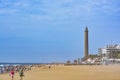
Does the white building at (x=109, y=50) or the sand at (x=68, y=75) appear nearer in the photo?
the sand at (x=68, y=75)

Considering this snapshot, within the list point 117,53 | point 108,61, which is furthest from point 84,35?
point 108,61

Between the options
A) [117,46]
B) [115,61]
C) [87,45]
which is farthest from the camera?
[117,46]

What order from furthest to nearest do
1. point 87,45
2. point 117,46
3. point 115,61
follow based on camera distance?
point 117,46 < point 87,45 < point 115,61

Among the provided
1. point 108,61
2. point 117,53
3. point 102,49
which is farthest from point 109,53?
point 108,61

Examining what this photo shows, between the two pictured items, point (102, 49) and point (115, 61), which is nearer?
point (115, 61)

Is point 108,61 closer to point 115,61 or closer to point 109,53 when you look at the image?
point 115,61

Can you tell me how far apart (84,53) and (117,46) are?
18432 mm

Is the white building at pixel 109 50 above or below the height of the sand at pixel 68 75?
above

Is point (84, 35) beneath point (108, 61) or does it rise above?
above

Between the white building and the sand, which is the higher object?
the white building

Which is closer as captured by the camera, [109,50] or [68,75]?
[68,75]

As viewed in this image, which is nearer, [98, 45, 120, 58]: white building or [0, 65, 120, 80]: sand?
[0, 65, 120, 80]: sand

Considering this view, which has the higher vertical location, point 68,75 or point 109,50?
point 109,50

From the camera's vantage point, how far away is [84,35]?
A: 14762 centimetres
